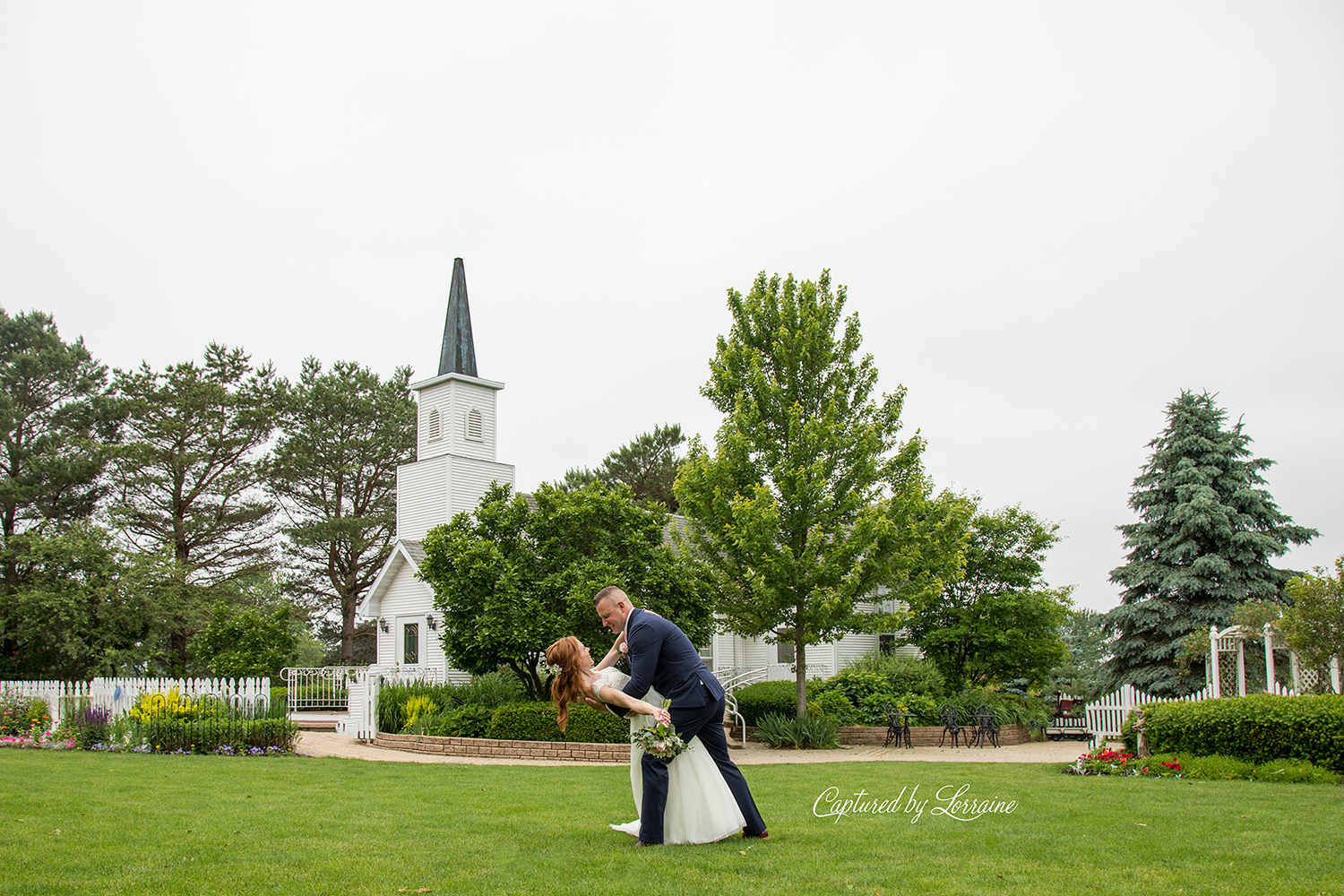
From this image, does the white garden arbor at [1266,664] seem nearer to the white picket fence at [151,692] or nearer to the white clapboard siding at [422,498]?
the white picket fence at [151,692]

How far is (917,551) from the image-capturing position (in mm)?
18078

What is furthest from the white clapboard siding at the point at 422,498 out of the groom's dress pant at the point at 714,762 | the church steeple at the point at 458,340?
the groom's dress pant at the point at 714,762

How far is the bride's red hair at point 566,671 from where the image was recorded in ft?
21.3

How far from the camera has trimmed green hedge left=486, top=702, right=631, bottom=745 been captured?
1583 cm

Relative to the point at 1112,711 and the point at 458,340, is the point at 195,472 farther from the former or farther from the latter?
the point at 1112,711

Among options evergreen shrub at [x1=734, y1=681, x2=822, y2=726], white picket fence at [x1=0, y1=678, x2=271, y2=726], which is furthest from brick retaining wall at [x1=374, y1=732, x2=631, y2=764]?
evergreen shrub at [x1=734, y1=681, x2=822, y2=726]

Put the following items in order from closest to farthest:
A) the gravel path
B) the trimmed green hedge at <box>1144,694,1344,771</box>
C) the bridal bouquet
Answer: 1. the bridal bouquet
2. the trimmed green hedge at <box>1144,694,1344,771</box>
3. the gravel path

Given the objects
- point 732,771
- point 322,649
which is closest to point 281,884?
point 732,771

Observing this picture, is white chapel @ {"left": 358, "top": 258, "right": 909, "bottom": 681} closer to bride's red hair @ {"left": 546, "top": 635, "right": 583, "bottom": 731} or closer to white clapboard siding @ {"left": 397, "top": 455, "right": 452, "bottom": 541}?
white clapboard siding @ {"left": 397, "top": 455, "right": 452, "bottom": 541}

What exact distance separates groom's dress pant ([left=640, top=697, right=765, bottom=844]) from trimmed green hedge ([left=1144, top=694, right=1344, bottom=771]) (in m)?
8.79

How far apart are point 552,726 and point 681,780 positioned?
10.2m

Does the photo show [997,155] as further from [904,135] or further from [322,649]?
[322,649]

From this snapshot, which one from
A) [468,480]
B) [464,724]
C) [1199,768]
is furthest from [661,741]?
[468,480]

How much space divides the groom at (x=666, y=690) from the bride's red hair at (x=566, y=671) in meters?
0.32
